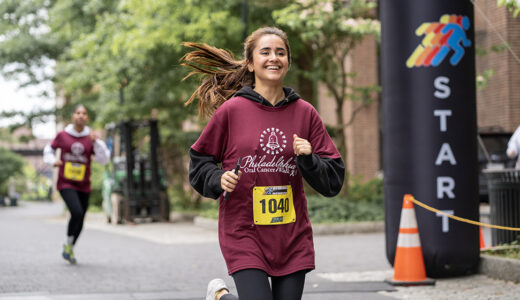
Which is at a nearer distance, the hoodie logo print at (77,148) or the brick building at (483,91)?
the hoodie logo print at (77,148)

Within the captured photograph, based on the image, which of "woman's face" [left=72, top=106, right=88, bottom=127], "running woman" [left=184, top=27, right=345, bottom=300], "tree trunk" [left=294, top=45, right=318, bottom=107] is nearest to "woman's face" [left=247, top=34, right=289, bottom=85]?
"running woman" [left=184, top=27, right=345, bottom=300]

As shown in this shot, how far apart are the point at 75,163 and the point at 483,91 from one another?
15.4m

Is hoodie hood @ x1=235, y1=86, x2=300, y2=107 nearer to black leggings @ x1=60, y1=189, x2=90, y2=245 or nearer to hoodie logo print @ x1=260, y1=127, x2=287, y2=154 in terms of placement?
hoodie logo print @ x1=260, y1=127, x2=287, y2=154

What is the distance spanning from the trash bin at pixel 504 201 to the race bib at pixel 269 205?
5366 mm

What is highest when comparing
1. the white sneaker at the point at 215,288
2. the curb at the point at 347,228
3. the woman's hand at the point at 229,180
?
the woman's hand at the point at 229,180

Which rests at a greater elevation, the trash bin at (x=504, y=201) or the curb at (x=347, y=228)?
the trash bin at (x=504, y=201)

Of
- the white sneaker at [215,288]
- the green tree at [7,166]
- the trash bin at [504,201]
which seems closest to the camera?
the white sneaker at [215,288]

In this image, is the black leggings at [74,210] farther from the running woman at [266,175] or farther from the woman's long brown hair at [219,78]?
the running woman at [266,175]

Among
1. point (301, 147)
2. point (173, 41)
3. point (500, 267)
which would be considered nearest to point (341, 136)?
point (173, 41)

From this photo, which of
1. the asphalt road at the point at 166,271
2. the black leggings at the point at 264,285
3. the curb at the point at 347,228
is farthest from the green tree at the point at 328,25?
the black leggings at the point at 264,285

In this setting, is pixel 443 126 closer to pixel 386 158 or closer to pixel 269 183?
pixel 386 158

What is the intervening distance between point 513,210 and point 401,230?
1.69m

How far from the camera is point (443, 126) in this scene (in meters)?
7.91

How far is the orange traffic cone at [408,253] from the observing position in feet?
24.8
